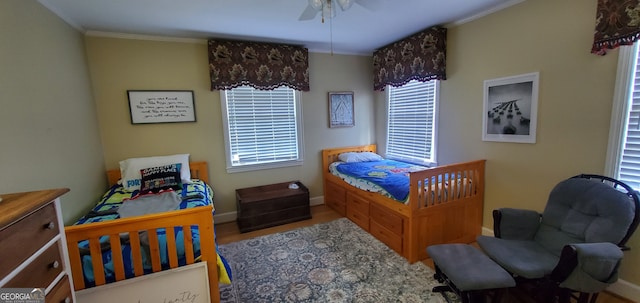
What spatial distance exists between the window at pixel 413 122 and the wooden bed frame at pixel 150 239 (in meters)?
2.87

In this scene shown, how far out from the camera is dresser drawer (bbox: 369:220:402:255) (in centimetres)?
259

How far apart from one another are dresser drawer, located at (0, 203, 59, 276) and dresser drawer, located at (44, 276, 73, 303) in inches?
8.4

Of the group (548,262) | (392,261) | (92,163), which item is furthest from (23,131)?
(548,262)

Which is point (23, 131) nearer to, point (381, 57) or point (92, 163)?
point (92, 163)

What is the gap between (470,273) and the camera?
63.7 inches

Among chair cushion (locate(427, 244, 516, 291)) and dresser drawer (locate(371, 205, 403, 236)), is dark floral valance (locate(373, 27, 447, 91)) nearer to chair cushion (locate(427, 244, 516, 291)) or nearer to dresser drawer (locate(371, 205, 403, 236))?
dresser drawer (locate(371, 205, 403, 236))

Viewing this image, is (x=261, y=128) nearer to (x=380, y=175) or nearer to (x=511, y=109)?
(x=380, y=175)

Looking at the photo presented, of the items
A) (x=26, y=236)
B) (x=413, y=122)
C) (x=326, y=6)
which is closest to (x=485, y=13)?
(x=413, y=122)

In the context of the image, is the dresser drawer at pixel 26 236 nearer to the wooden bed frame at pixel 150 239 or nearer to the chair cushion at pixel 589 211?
the wooden bed frame at pixel 150 239

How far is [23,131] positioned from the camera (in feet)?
5.69

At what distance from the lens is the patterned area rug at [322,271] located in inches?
80.1

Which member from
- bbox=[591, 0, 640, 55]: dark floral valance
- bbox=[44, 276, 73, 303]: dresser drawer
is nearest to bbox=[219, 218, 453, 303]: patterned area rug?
bbox=[44, 276, 73, 303]: dresser drawer

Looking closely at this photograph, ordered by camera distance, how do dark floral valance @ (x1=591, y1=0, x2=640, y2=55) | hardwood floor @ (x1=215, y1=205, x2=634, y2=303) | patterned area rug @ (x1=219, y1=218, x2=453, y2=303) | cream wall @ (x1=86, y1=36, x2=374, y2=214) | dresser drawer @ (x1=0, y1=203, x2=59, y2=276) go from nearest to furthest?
dresser drawer @ (x1=0, y1=203, x2=59, y2=276) → dark floral valance @ (x1=591, y1=0, x2=640, y2=55) → patterned area rug @ (x1=219, y1=218, x2=453, y2=303) → cream wall @ (x1=86, y1=36, x2=374, y2=214) → hardwood floor @ (x1=215, y1=205, x2=634, y2=303)

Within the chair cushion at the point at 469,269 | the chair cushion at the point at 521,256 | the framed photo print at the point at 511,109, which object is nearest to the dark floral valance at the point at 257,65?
the framed photo print at the point at 511,109
